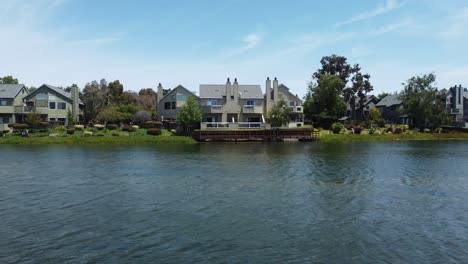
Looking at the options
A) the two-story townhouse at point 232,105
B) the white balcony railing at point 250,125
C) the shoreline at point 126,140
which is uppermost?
the two-story townhouse at point 232,105

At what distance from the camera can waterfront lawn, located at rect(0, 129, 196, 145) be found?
63.7 meters

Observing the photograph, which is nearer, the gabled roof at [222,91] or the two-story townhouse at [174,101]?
the two-story townhouse at [174,101]

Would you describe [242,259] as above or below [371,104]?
below

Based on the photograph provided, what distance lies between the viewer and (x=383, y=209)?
63.4 ft

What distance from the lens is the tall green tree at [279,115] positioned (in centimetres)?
7269

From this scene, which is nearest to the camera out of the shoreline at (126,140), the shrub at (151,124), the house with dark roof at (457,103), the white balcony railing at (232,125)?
the shoreline at (126,140)

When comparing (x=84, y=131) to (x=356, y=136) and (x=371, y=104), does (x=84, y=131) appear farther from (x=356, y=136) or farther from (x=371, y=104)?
(x=371, y=104)

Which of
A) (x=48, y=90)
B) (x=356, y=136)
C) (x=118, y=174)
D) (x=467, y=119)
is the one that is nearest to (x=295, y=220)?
(x=118, y=174)

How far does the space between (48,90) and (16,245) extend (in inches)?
Result: 2893

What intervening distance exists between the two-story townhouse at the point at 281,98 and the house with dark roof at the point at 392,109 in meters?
31.5

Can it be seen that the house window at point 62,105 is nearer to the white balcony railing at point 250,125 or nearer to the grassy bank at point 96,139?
the grassy bank at point 96,139

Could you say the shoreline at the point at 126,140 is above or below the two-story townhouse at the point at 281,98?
below

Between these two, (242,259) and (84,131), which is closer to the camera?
(242,259)

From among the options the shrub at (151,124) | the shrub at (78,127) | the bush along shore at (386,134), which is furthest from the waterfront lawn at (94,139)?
the bush along shore at (386,134)
